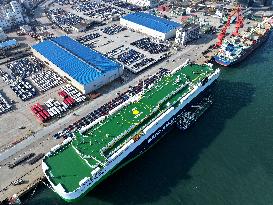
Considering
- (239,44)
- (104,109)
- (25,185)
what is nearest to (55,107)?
(104,109)

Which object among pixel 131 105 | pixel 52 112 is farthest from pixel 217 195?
pixel 52 112

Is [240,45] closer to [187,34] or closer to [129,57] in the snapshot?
[187,34]

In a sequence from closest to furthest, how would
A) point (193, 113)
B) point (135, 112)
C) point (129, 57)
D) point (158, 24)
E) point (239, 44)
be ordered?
point (135, 112), point (193, 113), point (129, 57), point (239, 44), point (158, 24)

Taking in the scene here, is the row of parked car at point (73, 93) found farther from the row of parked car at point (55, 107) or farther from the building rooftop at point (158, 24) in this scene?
the building rooftop at point (158, 24)

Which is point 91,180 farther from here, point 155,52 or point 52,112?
point 155,52

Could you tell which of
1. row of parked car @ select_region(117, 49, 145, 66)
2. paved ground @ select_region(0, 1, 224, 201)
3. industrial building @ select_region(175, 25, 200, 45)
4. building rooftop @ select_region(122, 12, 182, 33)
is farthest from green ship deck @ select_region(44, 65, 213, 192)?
building rooftop @ select_region(122, 12, 182, 33)
